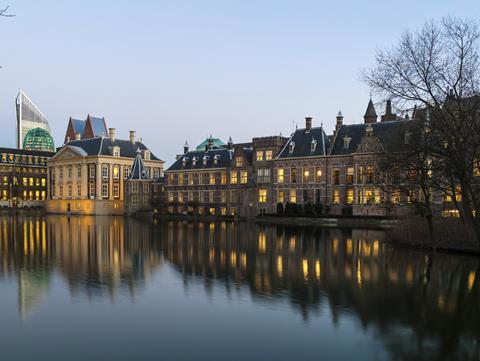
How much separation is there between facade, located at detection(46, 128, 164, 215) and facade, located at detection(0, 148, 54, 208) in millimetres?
26817

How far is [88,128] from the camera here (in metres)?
154

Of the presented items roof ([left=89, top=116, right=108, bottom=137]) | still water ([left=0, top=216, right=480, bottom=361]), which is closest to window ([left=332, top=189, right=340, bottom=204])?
still water ([left=0, top=216, right=480, bottom=361])

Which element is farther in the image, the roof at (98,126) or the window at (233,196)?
the roof at (98,126)

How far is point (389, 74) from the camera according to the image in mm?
33344

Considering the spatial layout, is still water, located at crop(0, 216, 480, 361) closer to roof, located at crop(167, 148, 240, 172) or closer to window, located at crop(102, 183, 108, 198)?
roof, located at crop(167, 148, 240, 172)

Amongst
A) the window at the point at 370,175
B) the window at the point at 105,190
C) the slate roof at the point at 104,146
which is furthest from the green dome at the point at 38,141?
the window at the point at 370,175

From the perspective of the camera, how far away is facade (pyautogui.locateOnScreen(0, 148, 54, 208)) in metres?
138

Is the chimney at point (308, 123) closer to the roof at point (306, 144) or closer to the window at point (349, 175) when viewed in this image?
the roof at point (306, 144)

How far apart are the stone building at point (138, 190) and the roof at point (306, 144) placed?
119ft

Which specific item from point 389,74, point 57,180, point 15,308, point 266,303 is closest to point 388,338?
point 266,303

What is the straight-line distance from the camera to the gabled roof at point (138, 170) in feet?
331

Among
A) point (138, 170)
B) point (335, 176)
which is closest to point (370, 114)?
point (335, 176)

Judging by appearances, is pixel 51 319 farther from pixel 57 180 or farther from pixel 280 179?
pixel 57 180

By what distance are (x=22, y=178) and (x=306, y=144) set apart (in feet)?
335
